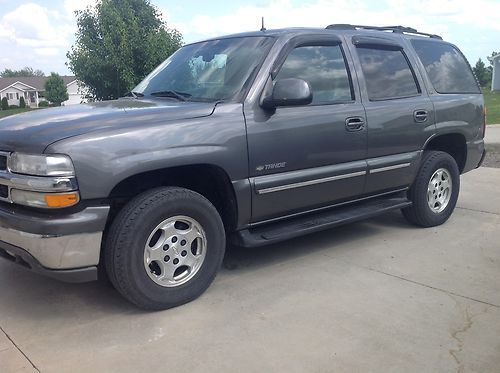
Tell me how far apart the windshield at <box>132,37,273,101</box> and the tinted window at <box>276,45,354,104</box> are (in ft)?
0.85

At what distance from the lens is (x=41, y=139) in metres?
3.28

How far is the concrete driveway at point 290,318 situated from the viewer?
122 inches

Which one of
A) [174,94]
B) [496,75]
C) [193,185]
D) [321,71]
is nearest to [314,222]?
[193,185]

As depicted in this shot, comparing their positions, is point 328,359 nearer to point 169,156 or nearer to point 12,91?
point 169,156

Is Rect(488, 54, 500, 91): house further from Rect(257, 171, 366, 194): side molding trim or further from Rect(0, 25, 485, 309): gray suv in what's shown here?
Rect(257, 171, 366, 194): side molding trim

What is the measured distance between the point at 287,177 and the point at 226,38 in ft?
4.69

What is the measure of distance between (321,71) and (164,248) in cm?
203

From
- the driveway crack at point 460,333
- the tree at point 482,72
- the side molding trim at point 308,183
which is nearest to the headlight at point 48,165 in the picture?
the side molding trim at point 308,183

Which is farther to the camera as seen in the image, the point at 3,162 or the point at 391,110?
the point at 391,110

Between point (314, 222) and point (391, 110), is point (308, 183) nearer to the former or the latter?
point (314, 222)

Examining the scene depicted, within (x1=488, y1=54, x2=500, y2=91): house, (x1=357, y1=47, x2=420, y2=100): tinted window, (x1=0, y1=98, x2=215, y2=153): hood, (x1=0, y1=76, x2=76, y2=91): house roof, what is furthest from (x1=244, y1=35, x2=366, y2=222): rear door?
(x1=0, y1=76, x2=76, y2=91): house roof

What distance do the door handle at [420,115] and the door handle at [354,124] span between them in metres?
0.79

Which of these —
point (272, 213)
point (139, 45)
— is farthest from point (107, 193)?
point (139, 45)

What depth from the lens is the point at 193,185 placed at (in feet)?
13.6
